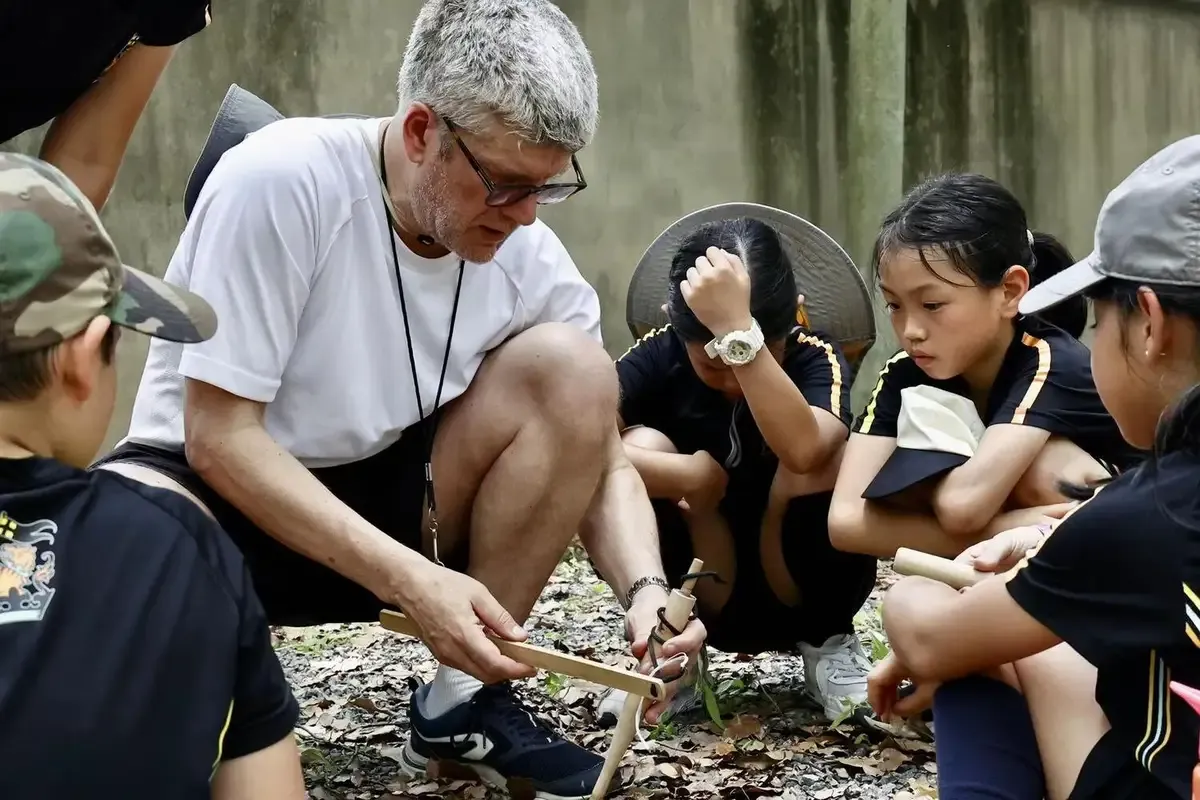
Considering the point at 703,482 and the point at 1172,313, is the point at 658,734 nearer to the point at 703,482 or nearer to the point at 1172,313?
the point at 703,482

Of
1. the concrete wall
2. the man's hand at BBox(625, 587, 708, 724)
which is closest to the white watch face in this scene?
the man's hand at BBox(625, 587, 708, 724)

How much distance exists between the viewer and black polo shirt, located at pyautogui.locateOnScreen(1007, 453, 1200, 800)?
159 cm

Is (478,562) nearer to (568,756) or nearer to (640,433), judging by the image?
(568,756)

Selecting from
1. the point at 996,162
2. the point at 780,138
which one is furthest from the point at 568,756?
the point at 996,162

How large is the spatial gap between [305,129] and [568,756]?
1411 millimetres

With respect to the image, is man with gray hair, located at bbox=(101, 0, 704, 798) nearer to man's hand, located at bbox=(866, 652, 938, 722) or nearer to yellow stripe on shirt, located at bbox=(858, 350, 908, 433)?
man's hand, located at bbox=(866, 652, 938, 722)

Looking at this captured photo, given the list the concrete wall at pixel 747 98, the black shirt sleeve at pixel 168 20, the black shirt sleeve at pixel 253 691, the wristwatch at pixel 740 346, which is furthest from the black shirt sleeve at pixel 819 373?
the concrete wall at pixel 747 98

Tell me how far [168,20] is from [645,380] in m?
1.57

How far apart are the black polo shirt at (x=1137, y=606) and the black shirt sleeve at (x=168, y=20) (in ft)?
6.12

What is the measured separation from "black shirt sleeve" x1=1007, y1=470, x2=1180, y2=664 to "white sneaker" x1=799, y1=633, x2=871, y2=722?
1.43 metres

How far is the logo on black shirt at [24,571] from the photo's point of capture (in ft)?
4.46

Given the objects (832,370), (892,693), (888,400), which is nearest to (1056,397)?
(888,400)

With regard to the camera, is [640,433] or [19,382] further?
[640,433]

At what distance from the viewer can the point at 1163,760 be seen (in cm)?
164
